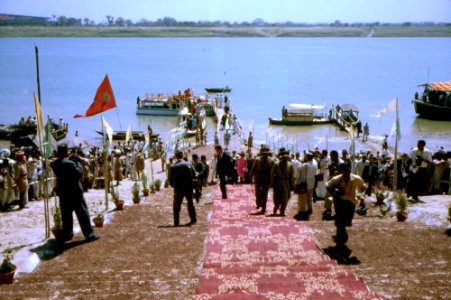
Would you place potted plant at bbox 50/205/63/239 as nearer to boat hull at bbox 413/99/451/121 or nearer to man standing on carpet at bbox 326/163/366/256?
man standing on carpet at bbox 326/163/366/256

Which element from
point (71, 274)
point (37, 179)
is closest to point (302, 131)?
point (37, 179)

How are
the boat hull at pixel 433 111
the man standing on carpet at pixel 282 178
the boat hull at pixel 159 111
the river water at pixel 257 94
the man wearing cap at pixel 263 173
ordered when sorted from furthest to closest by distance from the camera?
the boat hull at pixel 159 111, the boat hull at pixel 433 111, the river water at pixel 257 94, the man wearing cap at pixel 263 173, the man standing on carpet at pixel 282 178

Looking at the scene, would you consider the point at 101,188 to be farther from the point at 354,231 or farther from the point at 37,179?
the point at 354,231

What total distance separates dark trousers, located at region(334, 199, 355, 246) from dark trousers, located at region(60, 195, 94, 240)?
3626 millimetres

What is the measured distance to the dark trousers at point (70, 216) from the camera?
7.89 meters

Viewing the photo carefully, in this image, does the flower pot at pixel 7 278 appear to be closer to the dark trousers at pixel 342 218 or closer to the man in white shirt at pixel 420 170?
the dark trousers at pixel 342 218

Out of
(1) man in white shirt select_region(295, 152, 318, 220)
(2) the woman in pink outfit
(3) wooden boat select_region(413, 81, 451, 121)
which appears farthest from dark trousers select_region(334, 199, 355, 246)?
(3) wooden boat select_region(413, 81, 451, 121)

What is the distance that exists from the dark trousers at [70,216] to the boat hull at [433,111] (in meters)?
39.2

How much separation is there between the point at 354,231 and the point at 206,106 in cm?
3644

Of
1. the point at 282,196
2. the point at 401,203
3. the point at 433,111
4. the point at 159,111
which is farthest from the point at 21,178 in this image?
the point at 433,111

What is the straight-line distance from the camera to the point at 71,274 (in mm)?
6133

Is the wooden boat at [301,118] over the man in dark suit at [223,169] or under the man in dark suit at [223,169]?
under

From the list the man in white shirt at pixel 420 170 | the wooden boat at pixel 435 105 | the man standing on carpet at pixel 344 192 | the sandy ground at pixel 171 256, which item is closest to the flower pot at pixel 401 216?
the sandy ground at pixel 171 256

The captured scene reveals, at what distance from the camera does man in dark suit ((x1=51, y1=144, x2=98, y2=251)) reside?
7.85m
